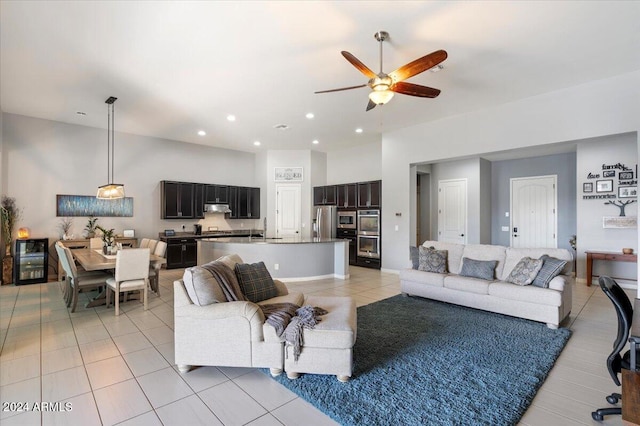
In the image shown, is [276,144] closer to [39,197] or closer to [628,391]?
[39,197]

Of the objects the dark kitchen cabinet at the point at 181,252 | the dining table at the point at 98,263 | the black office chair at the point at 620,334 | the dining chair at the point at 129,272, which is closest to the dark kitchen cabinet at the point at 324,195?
the dark kitchen cabinet at the point at 181,252

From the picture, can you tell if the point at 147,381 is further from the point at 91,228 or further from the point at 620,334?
the point at 91,228

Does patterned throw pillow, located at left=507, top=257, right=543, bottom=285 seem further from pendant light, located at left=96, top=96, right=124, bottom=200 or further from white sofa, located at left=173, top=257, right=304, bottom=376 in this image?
pendant light, located at left=96, top=96, right=124, bottom=200

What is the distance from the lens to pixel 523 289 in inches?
157

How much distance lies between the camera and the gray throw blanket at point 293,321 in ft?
8.23

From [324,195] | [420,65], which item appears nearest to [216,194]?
[324,195]

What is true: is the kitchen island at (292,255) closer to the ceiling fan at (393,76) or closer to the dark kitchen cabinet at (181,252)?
the dark kitchen cabinet at (181,252)

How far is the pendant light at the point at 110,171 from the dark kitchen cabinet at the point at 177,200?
114 centimetres

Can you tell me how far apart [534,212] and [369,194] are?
4.05 meters

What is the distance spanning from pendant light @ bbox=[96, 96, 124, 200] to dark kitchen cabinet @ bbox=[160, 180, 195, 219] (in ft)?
3.74

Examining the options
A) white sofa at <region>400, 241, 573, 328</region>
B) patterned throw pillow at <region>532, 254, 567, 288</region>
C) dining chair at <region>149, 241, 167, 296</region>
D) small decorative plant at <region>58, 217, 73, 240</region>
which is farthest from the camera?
small decorative plant at <region>58, 217, 73, 240</region>

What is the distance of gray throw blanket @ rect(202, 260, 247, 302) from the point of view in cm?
287

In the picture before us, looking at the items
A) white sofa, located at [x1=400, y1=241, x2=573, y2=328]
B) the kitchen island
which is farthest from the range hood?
white sofa, located at [x1=400, y1=241, x2=573, y2=328]

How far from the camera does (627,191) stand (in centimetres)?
571
